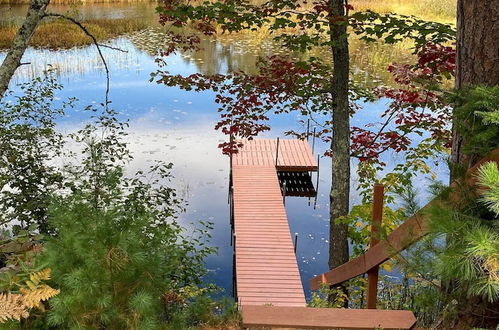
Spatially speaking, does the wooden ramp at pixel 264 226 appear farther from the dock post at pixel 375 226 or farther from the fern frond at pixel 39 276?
the fern frond at pixel 39 276

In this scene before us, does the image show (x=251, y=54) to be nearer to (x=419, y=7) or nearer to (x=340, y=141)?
(x=419, y=7)

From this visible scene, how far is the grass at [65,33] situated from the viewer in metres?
18.6

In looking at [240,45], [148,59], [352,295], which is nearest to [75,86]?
[148,59]

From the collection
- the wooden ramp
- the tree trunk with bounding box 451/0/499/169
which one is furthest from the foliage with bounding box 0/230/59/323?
the wooden ramp

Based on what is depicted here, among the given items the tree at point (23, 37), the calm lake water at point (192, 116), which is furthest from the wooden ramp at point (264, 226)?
the tree at point (23, 37)

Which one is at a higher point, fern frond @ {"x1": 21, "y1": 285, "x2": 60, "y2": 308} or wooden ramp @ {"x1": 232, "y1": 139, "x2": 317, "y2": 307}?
fern frond @ {"x1": 21, "y1": 285, "x2": 60, "y2": 308}

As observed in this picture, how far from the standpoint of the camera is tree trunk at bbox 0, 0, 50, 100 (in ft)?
10.3

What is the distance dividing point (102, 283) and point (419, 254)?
1.36 m

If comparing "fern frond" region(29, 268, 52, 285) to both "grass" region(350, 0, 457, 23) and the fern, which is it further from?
"grass" region(350, 0, 457, 23)

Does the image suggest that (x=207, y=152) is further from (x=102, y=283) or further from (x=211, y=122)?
(x=102, y=283)

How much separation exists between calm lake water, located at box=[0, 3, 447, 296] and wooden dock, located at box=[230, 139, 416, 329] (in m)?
0.54

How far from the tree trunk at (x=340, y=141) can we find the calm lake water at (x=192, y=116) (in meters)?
1.81

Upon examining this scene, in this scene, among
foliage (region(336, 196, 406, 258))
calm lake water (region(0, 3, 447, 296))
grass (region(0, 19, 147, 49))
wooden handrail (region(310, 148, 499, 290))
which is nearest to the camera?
wooden handrail (region(310, 148, 499, 290))

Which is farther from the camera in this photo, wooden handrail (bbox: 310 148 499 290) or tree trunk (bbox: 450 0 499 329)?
tree trunk (bbox: 450 0 499 329)
